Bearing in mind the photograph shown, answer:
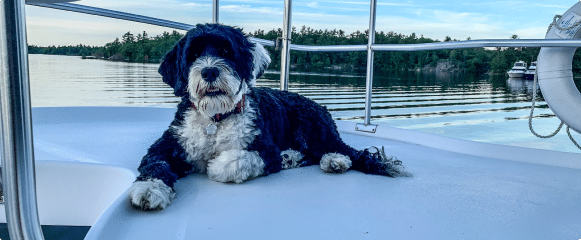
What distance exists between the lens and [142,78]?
42.3 m

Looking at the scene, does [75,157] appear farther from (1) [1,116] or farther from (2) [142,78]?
(2) [142,78]

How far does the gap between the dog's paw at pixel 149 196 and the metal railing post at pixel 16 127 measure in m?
0.83

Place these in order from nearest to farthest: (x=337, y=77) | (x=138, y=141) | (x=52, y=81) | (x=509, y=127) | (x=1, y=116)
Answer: (x=1, y=116) < (x=138, y=141) < (x=509, y=127) < (x=52, y=81) < (x=337, y=77)

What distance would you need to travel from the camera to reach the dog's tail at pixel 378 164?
6.84ft

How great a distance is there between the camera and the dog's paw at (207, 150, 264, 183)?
1846 millimetres

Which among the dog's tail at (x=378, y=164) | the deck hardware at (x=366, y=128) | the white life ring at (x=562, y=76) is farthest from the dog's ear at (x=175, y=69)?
the white life ring at (x=562, y=76)

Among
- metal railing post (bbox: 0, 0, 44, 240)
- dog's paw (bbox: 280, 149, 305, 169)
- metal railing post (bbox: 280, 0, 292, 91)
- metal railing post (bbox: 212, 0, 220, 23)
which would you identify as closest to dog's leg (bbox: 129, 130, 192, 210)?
dog's paw (bbox: 280, 149, 305, 169)

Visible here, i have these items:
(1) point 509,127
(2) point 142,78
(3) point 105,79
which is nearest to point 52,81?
(3) point 105,79

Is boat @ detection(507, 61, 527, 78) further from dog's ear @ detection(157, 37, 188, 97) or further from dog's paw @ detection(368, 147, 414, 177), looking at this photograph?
dog's ear @ detection(157, 37, 188, 97)

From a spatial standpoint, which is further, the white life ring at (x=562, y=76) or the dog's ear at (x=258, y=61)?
the white life ring at (x=562, y=76)

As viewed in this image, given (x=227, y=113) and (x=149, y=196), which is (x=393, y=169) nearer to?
(x=227, y=113)

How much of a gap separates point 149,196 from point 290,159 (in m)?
0.94

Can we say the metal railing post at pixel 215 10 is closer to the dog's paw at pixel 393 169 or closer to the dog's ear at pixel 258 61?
the dog's ear at pixel 258 61

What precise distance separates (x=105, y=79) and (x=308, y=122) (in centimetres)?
4435
